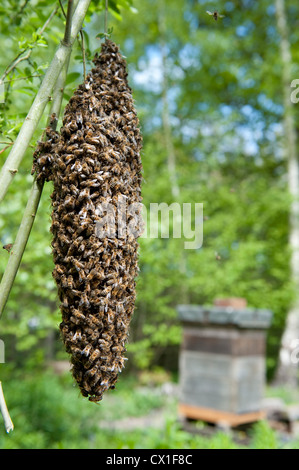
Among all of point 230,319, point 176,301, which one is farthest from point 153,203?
point 230,319

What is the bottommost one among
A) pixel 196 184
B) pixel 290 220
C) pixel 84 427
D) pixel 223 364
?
pixel 84 427

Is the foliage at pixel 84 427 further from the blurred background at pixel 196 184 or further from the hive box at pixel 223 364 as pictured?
the hive box at pixel 223 364

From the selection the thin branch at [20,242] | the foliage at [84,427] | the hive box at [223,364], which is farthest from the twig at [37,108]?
the hive box at [223,364]

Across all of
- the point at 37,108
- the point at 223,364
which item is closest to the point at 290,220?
the point at 223,364

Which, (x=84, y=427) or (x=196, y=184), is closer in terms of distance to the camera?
(x=84, y=427)

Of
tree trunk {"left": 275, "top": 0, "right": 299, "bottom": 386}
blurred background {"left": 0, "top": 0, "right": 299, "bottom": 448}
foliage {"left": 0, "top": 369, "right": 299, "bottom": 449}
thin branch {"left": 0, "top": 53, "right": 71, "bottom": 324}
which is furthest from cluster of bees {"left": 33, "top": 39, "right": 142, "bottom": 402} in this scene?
tree trunk {"left": 275, "top": 0, "right": 299, "bottom": 386}

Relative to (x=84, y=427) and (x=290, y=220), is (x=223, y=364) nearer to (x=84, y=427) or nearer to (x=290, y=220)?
(x=84, y=427)
